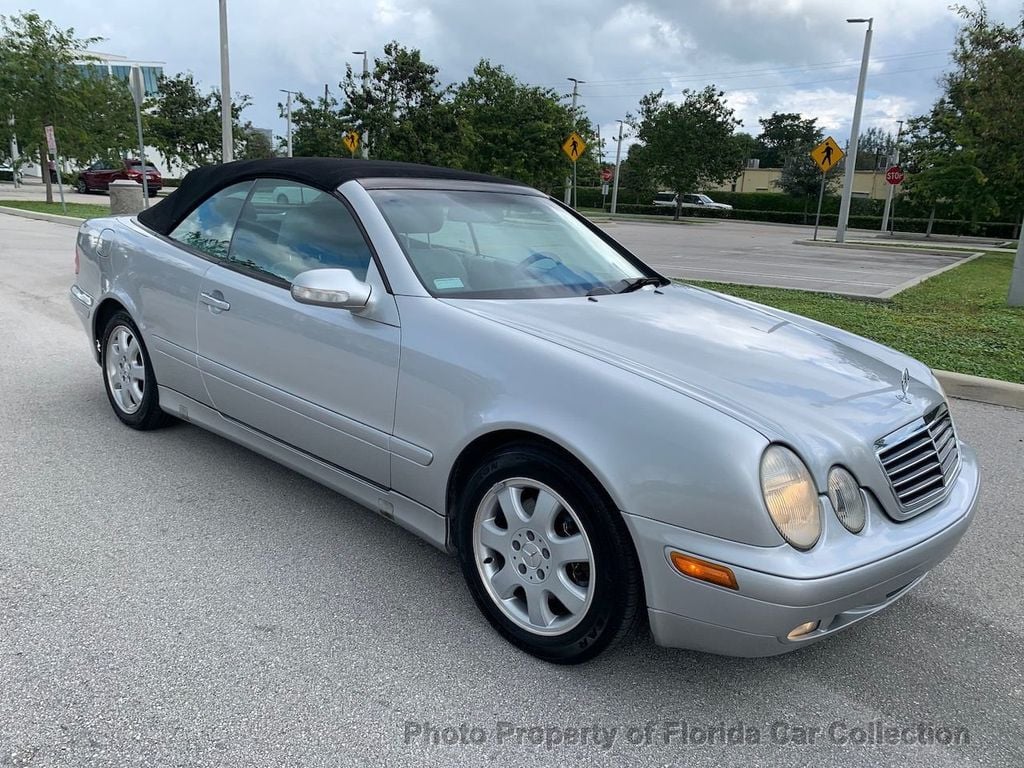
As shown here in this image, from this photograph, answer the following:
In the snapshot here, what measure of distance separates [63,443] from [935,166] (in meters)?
34.0

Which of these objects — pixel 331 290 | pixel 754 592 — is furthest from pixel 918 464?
pixel 331 290

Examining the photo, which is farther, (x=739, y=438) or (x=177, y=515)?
(x=177, y=515)

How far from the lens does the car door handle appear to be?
11.8 ft

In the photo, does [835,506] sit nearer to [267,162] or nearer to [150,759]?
[150,759]

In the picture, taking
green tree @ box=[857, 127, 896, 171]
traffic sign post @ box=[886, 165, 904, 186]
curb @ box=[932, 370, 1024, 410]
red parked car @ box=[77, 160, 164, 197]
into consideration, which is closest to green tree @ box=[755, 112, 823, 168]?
green tree @ box=[857, 127, 896, 171]

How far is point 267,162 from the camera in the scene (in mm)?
3863

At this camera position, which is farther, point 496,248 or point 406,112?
point 406,112

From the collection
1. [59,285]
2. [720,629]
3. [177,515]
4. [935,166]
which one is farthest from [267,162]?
[935,166]

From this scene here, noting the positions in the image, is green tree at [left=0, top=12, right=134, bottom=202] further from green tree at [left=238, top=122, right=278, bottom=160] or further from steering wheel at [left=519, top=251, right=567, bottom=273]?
steering wheel at [left=519, top=251, right=567, bottom=273]

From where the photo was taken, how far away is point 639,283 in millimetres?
3646

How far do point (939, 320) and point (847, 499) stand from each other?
25.7 ft

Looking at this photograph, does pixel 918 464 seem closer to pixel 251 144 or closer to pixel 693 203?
pixel 251 144

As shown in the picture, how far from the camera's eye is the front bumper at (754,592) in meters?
2.09

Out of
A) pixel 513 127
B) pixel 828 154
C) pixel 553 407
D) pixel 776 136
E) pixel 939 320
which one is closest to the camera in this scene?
pixel 553 407
